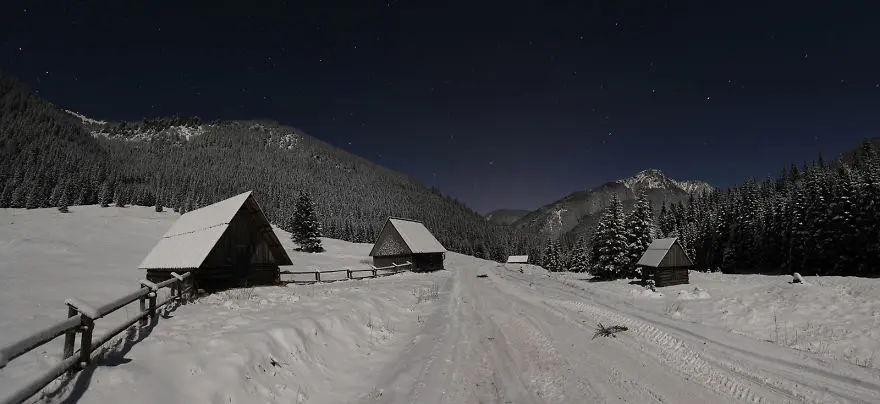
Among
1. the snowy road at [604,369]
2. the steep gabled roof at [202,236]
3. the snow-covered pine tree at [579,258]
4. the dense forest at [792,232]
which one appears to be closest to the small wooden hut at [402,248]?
the dense forest at [792,232]

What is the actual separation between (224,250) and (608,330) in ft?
68.1

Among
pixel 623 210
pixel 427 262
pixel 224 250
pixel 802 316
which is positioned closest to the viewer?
pixel 802 316

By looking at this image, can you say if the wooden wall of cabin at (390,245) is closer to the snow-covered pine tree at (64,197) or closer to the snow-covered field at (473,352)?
the snow-covered field at (473,352)

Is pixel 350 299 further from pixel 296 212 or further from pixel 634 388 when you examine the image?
pixel 296 212

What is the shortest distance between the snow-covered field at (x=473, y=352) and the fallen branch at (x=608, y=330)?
1.31 feet

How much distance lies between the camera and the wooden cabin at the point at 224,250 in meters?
21.2

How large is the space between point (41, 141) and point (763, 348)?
Answer: 194606 mm

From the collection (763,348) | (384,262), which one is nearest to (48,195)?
(384,262)

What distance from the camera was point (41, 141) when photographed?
5271 inches

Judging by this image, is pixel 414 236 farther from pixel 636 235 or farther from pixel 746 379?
pixel 746 379

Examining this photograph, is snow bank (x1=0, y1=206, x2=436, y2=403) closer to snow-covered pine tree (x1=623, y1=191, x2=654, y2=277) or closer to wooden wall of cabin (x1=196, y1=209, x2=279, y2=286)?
wooden wall of cabin (x1=196, y1=209, x2=279, y2=286)

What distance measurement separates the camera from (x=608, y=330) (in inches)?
505

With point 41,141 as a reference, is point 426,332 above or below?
below

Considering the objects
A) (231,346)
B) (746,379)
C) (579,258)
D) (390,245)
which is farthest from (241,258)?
(579,258)
